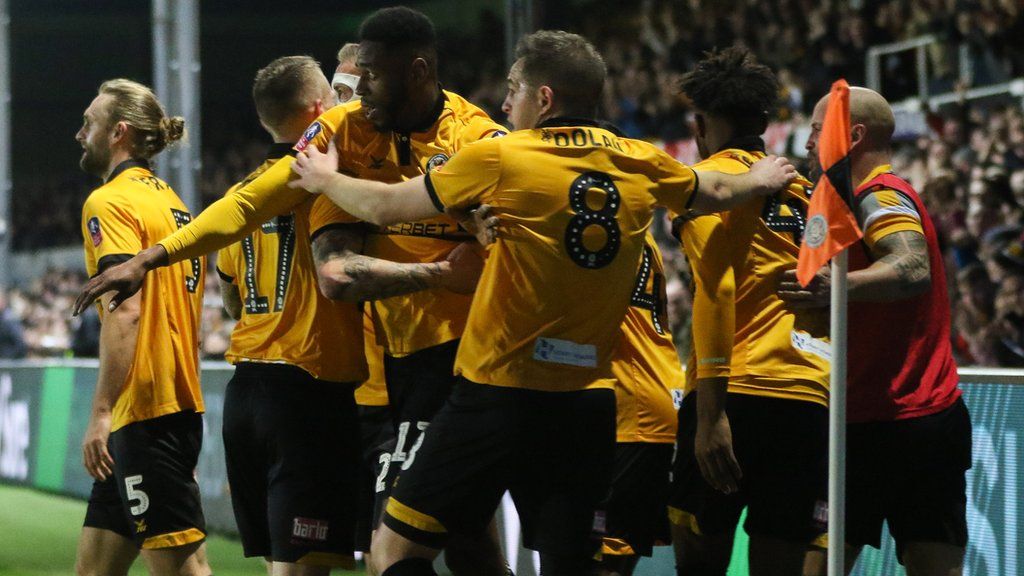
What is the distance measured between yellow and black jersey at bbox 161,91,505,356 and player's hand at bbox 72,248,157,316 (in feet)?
0.27

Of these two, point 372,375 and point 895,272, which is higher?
point 895,272

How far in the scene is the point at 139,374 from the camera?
5.54 meters

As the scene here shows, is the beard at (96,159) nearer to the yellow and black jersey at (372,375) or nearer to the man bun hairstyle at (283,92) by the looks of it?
the man bun hairstyle at (283,92)

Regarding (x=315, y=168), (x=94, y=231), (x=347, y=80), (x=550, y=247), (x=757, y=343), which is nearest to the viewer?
(x=550, y=247)

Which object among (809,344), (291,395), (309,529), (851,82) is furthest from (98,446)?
(851,82)

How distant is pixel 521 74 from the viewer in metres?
4.47

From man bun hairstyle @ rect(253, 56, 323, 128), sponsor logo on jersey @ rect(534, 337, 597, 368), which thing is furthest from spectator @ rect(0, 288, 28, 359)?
sponsor logo on jersey @ rect(534, 337, 597, 368)

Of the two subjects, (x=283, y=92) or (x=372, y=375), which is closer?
(x=283, y=92)

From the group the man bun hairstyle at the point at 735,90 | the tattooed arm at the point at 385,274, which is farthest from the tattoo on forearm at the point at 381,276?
the man bun hairstyle at the point at 735,90

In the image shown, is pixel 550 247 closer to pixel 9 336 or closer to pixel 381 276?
pixel 381 276

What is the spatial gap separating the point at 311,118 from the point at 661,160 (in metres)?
1.53

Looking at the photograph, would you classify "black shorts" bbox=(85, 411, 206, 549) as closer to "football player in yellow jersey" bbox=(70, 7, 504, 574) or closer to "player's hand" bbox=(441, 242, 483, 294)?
"football player in yellow jersey" bbox=(70, 7, 504, 574)

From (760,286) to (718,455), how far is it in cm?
65

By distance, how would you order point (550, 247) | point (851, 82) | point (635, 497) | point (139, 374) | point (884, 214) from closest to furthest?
point (550, 247)
point (884, 214)
point (139, 374)
point (635, 497)
point (851, 82)
